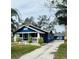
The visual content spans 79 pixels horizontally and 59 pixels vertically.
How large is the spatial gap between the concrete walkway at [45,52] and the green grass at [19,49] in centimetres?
3

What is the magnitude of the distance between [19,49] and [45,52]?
0.66 ft

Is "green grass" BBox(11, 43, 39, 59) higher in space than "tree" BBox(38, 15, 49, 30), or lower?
lower

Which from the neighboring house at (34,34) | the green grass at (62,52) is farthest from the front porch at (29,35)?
the green grass at (62,52)

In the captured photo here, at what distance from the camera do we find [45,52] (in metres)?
1.66

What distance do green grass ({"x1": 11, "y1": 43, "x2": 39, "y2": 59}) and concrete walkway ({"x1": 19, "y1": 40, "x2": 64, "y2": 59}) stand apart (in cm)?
3

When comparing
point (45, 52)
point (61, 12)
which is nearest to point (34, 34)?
point (45, 52)

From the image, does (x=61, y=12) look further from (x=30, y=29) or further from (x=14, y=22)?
(x=14, y=22)

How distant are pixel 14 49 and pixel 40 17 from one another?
0.32 m

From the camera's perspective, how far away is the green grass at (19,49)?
1671 mm

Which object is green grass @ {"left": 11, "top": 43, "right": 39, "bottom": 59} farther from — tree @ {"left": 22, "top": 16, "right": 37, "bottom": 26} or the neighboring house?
tree @ {"left": 22, "top": 16, "right": 37, "bottom": 26}

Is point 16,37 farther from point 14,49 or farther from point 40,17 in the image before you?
point 40,17

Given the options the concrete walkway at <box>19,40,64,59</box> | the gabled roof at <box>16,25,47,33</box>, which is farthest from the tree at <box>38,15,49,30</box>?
the concrete walkway at <box>19,40,64,59</box>

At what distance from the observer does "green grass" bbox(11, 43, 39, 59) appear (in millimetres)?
1671

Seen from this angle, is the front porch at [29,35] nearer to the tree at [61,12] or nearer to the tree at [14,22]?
the tree at [14,22]
